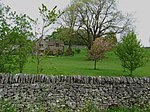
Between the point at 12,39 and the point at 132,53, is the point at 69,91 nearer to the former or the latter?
the point at 12,39

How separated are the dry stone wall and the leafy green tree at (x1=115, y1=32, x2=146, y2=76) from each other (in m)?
21.5

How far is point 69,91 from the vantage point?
9953mm

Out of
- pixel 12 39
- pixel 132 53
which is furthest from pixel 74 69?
pixel 12 39

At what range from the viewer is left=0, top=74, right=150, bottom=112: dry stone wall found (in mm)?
9695

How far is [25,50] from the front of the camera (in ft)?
56.6

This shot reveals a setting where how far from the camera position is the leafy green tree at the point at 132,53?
104 feet

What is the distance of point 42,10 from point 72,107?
7.94m

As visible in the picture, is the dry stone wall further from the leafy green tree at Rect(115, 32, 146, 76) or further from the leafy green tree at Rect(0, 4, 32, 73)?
the leafy green tree at Rect(115, 32, 146, 76)

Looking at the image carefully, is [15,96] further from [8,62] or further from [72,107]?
[8,62]

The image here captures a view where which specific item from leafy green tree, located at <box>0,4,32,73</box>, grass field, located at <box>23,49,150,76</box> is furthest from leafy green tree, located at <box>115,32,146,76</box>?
leafy green tree, located at <box>0,4,32,73</box>

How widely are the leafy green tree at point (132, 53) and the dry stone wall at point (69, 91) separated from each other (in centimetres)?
2151

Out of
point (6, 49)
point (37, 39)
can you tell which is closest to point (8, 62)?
point (6, 49)

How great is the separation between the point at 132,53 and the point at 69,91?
23195mm

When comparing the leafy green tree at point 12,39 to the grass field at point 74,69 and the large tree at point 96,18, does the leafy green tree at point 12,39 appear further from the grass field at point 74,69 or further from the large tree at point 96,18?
the large tree at point 96,18
